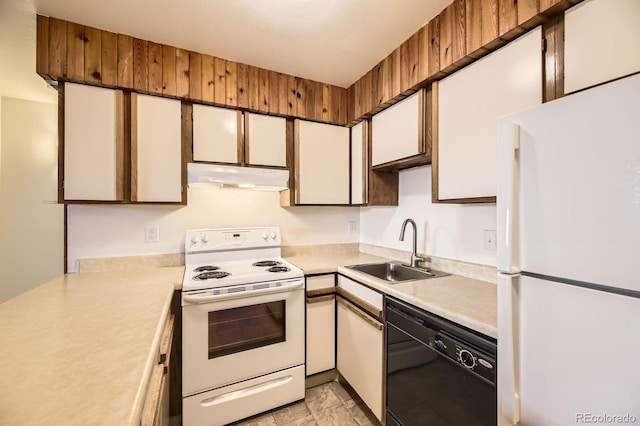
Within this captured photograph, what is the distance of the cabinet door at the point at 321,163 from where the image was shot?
2219 millimetres

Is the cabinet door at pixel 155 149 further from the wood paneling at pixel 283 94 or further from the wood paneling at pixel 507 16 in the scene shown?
the wood paneling at pixel 507 16

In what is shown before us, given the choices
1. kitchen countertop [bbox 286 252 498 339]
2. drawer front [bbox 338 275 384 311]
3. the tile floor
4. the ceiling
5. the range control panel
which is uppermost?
the ceiling

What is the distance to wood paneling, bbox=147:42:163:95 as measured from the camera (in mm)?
1729

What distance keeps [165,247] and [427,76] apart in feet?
7.20

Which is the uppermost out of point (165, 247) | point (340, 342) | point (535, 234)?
point (535, 234)

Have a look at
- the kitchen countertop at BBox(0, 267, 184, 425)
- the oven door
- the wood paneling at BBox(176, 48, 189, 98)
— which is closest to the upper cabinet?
the oven door

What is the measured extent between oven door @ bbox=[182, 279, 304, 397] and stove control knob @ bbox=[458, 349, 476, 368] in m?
1.00

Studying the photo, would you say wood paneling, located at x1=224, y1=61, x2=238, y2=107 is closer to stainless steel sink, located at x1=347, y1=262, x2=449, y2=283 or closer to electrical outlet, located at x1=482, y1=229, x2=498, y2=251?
stainless steel sink, located at x1=347, y1=262, x2=449, y2=283

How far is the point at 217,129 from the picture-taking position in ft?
6.42

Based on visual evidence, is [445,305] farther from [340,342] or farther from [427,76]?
[427,76]

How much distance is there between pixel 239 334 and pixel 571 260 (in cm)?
165

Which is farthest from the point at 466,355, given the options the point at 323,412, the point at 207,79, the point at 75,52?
the point at 75,52

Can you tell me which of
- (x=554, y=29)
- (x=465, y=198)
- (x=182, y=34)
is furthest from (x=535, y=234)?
(x=182, y=34)

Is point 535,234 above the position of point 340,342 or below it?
above
